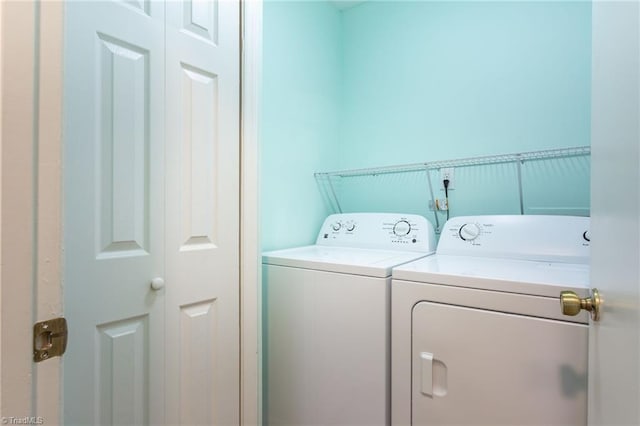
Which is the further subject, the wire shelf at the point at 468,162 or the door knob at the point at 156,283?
the wire shelf at the point at 468,162

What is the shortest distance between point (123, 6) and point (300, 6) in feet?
4.25

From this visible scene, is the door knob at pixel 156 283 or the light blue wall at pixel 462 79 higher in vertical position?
the light blue wall at pixel 462 79

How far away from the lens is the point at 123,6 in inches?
38.6

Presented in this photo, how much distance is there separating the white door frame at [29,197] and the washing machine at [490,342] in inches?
38.7

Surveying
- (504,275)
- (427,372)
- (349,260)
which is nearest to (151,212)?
(349,260)

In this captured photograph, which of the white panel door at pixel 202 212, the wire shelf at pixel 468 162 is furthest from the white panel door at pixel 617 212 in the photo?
the white panel door at pixel 202 212

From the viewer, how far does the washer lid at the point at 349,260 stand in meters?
1.26

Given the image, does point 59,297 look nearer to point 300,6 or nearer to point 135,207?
point 135,207

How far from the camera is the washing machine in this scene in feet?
3.11

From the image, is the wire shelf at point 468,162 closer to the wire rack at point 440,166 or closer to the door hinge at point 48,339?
the wire rack at point 440,166

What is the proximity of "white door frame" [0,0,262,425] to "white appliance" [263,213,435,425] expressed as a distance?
90 cm

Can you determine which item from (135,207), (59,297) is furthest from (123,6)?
(59,297)

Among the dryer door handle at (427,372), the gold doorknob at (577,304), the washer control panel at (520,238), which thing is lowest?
the dryer door handle at (427,372)

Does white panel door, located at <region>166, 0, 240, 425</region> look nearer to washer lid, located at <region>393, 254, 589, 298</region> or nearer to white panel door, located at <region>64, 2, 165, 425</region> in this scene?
white panel door, located at <region>64, 2, 165, 425</region>
